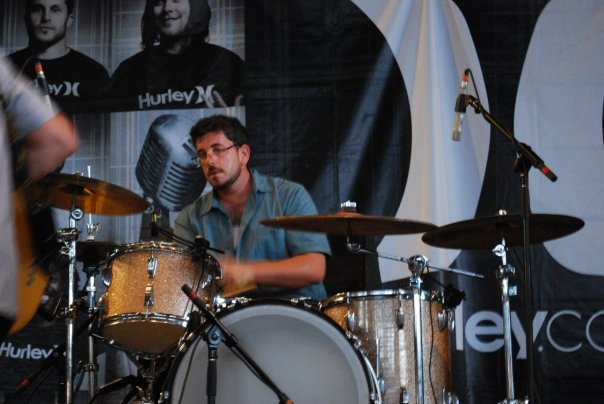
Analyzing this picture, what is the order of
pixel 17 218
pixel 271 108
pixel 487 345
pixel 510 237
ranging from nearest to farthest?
pixel 17 218 → pixel 510 237 → pixel 487 345 → pixel 271 108

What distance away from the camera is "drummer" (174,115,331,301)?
4.86 metres

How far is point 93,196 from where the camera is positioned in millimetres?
4531

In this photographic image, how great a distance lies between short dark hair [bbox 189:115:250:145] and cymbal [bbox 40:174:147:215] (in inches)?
25.5

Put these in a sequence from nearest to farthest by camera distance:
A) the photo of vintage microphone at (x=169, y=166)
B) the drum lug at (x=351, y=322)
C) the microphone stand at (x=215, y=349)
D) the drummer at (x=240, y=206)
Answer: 1. the microphone stand at (x=215, y=349)
2. the drum lug at (x=351, y=322)
3. the drummer at (x=240, y=206)
4. the photo of vintage microphone at (x=169, y=166)

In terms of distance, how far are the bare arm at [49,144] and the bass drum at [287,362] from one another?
1859mm

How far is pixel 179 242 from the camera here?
13.7 feet

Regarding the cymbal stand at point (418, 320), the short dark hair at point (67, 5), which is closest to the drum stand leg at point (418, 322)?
the cymbal stand at point (418, 320)

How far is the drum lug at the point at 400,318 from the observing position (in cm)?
407

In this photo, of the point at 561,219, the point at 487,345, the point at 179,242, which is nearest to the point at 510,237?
the point at 561,219

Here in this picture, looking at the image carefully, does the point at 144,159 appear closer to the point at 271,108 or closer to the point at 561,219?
the point at 271,108

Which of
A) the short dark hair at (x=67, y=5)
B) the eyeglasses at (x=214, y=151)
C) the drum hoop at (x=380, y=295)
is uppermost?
the short dark hair at (x=67, y=5)

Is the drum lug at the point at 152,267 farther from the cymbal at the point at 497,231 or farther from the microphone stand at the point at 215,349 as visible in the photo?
the cymbal at the point at 497,231

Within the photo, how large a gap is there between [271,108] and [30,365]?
199 centimetres

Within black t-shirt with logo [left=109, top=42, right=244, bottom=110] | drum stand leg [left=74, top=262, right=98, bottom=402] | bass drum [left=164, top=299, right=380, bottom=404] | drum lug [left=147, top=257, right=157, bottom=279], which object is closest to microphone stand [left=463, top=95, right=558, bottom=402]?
bass drum [left=164, top=299, right=380, bottom=404]
